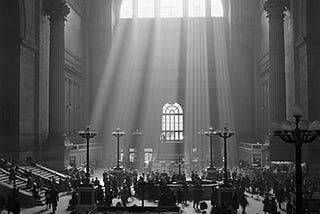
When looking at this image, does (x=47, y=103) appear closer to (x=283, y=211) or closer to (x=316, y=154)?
(x=316, y=154)

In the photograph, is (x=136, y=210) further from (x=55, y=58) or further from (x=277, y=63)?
(x=55, y=58)

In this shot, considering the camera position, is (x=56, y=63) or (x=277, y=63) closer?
(x=277, y=63)

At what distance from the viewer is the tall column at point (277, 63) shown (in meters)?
39.0

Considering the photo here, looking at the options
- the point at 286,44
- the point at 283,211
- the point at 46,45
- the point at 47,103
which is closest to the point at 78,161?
the point at 47,103

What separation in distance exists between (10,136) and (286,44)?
21.2 meters

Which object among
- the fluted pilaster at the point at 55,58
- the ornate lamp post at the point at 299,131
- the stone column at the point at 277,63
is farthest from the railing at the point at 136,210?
the fluted pilaster at the point at 55,58

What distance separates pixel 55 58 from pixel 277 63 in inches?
620

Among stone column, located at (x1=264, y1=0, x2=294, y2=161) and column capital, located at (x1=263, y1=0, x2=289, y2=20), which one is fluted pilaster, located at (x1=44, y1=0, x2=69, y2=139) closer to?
column capital, located at (x1=263, y1=0, x2=289, y2=20)

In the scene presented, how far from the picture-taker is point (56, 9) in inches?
1593

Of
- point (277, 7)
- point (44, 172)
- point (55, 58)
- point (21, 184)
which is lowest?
point (21, 184)

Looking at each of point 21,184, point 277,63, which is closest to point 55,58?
point 21,184

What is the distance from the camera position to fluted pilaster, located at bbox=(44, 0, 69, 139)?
133ft

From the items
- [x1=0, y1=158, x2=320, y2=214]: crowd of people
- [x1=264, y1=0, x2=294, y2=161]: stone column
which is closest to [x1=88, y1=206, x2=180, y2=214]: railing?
[x1=0, y1=158, x2=320, y2=214]: crowd of people

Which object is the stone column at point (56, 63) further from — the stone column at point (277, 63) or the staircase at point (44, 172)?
the stone column at point (277, 63)
